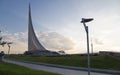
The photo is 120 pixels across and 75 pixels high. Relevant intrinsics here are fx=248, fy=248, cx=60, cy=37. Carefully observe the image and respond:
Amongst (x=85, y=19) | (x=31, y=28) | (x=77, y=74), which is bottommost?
(x=77, y=74)

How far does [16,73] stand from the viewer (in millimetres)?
22594

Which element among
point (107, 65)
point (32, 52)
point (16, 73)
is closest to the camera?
point (16, 73)

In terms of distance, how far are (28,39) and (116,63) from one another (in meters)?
68.8

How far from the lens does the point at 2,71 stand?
76.2ft

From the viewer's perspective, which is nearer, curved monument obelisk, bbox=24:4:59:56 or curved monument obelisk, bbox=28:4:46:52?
curved monument obelisk, bbox=24:4:59:56

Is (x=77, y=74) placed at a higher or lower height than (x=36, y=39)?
lower

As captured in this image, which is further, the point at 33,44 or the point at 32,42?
the point at 32,42

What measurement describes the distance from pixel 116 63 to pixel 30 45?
66645 millimetres

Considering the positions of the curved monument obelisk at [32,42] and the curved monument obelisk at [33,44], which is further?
the curved monument obelisk at [32,42]

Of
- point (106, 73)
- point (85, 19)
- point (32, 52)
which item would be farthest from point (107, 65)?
point (32, 52)

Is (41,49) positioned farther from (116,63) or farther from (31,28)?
(116,63)

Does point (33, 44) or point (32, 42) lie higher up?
point (32, 42)

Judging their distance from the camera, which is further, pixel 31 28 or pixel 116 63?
pixel 31 28

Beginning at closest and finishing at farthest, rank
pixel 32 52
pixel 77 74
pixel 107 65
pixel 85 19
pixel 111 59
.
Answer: pixel 85 19 → pixel 77 74 → pixel 107 65 → pixel 111 59 → pixel 32 52
